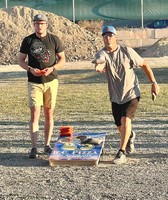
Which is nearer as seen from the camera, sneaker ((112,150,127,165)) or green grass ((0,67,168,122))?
sneaker ((112,150,127,165))

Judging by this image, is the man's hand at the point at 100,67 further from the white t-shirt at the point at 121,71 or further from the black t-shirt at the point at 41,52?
the black t-shirt at the point at 41,52

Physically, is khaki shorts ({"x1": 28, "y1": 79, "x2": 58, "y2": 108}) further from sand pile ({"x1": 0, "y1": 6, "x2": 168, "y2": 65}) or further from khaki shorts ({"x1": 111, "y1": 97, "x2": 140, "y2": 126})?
sand pile ({"x1": 0, "y1": 6, "x2": 168, "y2": 65})

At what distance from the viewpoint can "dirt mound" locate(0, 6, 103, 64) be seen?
37.2 m

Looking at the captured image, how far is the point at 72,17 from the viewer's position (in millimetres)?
38125

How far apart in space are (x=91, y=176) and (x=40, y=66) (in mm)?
1961

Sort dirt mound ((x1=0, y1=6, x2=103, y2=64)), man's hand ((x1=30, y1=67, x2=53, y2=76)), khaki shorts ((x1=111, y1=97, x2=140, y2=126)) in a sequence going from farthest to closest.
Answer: dirt mound ((x1=0, y1=6, x2=103, y2=64))
man's hand ((x1=30, y1=67, x2=53, y2=76))
khaki shorts ((x1=111, y1=97, x2=140, y2=126))

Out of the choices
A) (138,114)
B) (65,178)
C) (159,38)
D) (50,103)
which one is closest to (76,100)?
(138,114)

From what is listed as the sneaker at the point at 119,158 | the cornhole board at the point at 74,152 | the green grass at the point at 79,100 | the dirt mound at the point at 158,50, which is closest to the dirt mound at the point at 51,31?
the dirt mound at the point at 158,50

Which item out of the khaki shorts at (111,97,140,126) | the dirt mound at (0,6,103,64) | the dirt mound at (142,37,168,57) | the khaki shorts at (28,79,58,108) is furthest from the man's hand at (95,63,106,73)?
the dirt mound at (142,37,168,57)

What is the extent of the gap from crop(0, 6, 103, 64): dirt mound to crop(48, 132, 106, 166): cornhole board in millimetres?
27717

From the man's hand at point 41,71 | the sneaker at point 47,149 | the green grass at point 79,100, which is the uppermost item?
the man's hand at point 41,71

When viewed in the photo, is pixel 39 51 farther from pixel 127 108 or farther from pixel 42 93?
pixel 127 108

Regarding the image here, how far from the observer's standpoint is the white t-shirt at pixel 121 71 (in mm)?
8602

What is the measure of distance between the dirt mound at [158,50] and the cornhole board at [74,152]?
92.5ft
